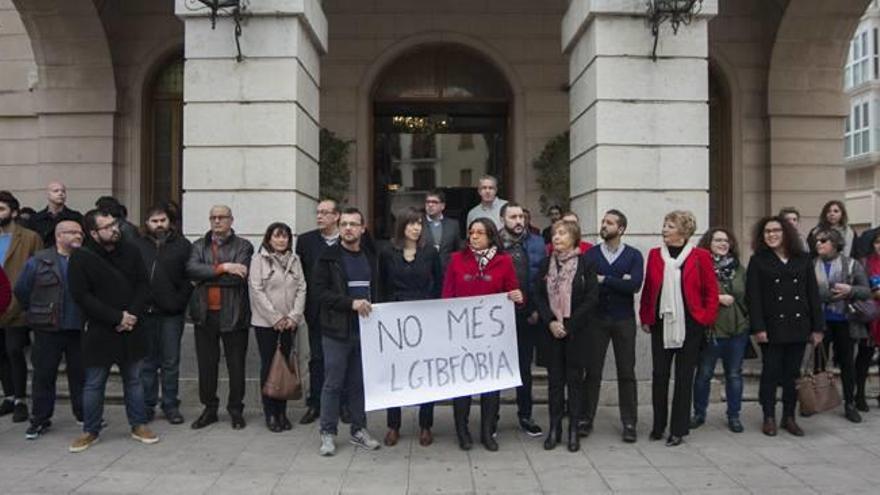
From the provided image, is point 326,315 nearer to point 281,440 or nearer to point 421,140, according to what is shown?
point 281,440

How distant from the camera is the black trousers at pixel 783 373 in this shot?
308 inches

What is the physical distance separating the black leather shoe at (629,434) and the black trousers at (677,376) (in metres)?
0.21

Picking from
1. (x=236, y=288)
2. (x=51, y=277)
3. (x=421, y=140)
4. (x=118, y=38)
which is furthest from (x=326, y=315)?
(x=118, y=38)

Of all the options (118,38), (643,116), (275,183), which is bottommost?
(275,183)

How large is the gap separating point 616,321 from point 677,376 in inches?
29.0

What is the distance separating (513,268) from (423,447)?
1773mm

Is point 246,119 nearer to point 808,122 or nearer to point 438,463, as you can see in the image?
point 438,463

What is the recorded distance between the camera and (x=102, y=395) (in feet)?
24.0

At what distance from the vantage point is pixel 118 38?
44.9ft

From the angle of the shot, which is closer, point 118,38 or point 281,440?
point 281,440

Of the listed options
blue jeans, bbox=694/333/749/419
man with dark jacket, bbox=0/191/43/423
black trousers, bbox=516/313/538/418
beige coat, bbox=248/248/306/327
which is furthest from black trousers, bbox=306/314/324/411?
blue jeans, bbox=694/333/749/419

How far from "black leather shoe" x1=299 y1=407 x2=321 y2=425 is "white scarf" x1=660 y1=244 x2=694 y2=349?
3.49m

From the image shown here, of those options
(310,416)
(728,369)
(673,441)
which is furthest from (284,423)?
(728,369)

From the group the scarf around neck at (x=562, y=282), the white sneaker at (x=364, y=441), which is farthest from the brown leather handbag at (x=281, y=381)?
the scarf around neck at (x=562, y=282)
